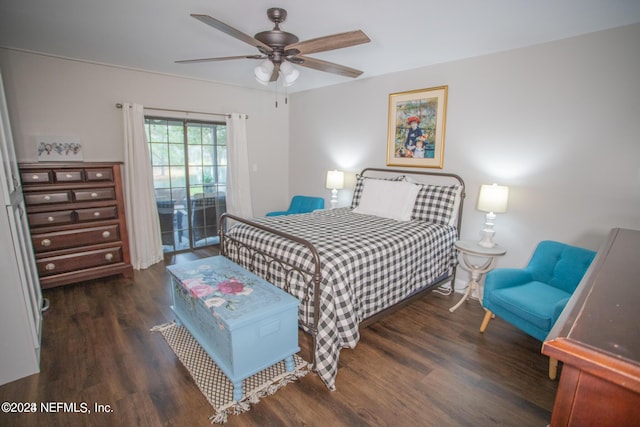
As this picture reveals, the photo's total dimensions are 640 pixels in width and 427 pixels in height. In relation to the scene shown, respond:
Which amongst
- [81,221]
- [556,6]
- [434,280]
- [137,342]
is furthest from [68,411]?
[556,6]

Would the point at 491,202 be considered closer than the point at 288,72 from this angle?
No

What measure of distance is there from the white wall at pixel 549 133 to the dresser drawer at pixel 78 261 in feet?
12.5

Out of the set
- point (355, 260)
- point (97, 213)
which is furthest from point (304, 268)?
point (97, 213)

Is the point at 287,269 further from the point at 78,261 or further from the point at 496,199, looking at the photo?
the point at 78,261

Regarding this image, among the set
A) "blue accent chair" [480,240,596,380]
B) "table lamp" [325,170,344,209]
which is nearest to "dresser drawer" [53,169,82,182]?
"table lamp" [325,170,344,209]

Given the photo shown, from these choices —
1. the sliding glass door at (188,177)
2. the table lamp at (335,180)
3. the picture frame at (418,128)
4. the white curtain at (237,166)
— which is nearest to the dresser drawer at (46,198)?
the sliding glass door at (188,177)

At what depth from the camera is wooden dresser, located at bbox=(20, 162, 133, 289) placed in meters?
3.06

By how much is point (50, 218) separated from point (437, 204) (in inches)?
157

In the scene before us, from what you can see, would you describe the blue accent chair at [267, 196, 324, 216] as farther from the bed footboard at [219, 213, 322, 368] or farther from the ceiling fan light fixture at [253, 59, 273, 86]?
the ceiling fan light fixture at [253, 59, 273, 86]

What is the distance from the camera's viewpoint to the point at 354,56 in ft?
10.5

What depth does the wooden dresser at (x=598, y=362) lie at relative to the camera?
608 millimetres

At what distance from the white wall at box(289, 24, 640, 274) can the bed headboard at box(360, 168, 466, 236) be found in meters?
0.08

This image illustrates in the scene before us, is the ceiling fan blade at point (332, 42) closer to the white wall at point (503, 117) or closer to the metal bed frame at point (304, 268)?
the metal bed frame at point (304, 268)

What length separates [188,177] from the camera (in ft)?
15.1
